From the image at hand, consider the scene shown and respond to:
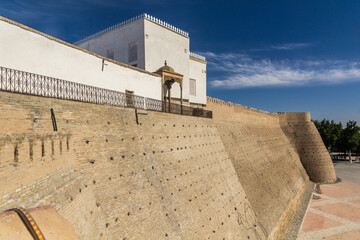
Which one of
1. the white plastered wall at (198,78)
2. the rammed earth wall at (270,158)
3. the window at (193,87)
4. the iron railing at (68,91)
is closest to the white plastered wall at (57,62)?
the iron railing at (68,91)

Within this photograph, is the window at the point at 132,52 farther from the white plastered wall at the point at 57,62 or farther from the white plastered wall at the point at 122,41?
the white plastered wall at the point at 57,62

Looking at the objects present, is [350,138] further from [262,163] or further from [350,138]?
[262,163]

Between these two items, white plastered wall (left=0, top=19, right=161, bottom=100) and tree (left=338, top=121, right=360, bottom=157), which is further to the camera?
tree (left=338, top=121, right=360, bottom=157)

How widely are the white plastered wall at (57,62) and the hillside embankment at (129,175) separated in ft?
8.03

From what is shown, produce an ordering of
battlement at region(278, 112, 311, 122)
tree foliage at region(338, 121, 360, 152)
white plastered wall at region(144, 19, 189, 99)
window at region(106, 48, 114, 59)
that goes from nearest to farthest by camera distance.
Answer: white plastered wall at region(144, 19, 189, 99)
window at region(106, 48, 114, 59)
battlement at region(278, 112, 311, 122)
tree foliage at region(338, 121, 360, 152)

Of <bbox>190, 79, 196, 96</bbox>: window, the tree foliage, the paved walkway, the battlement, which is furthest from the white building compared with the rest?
the tree foliage

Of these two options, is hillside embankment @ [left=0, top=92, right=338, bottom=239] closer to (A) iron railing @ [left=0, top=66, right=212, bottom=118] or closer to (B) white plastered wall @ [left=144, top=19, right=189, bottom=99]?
(A) iron railing @ [left=0, top=66, right=212, bottom=118]

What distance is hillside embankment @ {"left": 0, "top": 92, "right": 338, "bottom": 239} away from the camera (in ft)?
13.5

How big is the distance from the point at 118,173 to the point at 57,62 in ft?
15.3

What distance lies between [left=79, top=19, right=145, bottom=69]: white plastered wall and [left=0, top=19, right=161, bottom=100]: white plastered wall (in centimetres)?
337

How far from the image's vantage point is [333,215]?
1606 cm

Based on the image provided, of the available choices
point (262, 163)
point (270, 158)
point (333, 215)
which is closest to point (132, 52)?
point (262, 163)

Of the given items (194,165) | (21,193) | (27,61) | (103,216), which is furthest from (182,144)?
(21,193)

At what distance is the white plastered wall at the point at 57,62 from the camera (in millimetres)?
6832
